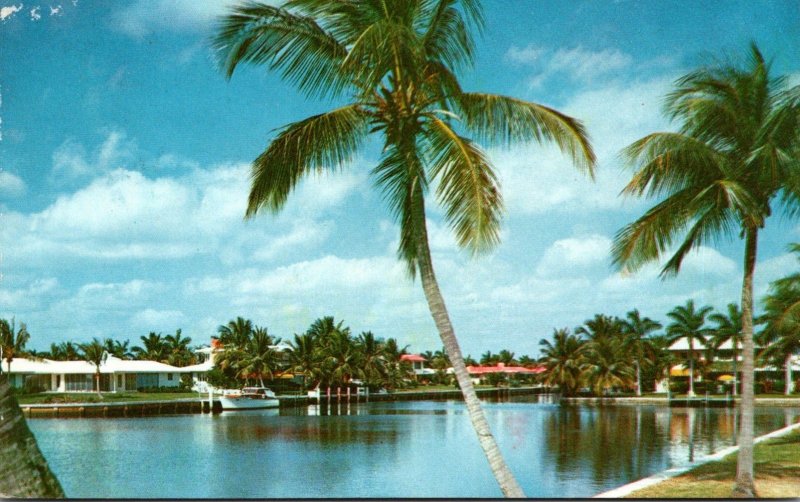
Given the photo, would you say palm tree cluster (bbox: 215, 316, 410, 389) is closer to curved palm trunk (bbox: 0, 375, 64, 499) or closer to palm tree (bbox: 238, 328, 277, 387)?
palm tree (bbox: 238, 328, 277, 387)

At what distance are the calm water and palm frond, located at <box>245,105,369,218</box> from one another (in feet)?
32.0

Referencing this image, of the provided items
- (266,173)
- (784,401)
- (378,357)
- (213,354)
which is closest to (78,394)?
(213,354)

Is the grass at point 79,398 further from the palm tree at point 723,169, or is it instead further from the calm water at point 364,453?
the palm tree at point 723,169

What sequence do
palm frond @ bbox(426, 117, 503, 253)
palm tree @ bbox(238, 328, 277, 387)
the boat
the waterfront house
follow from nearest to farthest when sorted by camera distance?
1. palm frond @ bbox(426, 117, 503, 253)
2. the waterfront house
3. the boat
4. palm tree @ bbox(238, 328, 277, 387)

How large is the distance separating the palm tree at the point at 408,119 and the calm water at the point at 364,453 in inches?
381

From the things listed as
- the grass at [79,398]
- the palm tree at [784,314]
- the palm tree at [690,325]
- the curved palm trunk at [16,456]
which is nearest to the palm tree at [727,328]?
the palm tree at [690,325]

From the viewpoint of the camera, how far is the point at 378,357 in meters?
65.1

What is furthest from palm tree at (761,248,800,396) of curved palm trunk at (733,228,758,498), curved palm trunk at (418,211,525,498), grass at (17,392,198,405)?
grass at (17,392,198,405)

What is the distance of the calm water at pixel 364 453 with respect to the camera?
1775 cm

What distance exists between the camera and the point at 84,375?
52.5m

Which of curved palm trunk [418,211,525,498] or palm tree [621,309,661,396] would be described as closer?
curved palm trunk [418,211,525,498]

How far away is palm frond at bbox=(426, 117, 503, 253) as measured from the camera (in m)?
7.07

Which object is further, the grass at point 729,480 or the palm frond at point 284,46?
the grass at point 729,480

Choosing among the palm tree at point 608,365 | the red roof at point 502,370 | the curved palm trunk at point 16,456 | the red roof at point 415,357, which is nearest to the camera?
the curved palm trunk at point 16,456
